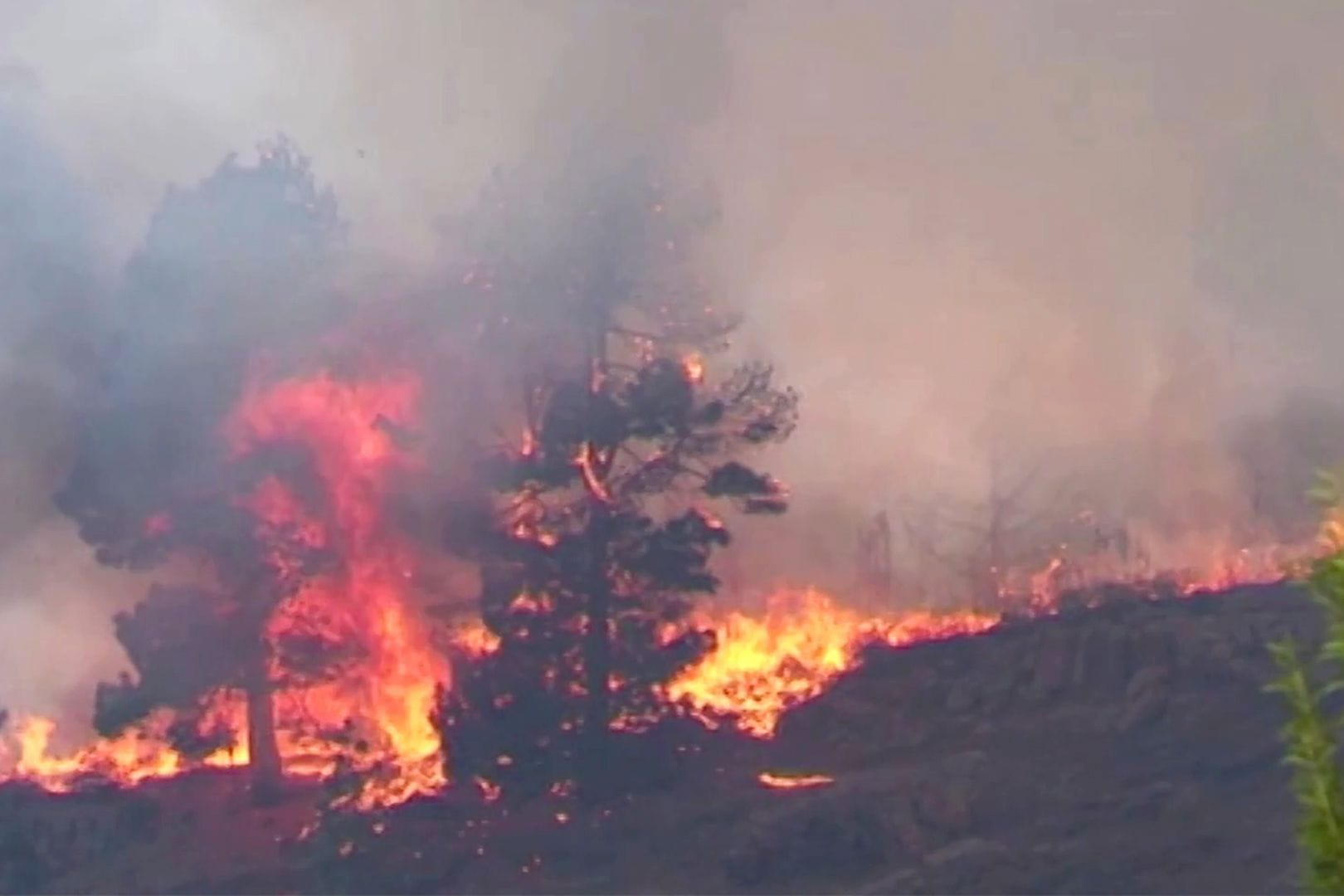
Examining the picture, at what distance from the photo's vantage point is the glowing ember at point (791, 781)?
23.9 metres

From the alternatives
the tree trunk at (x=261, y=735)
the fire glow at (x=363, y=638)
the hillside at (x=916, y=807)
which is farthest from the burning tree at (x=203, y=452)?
the hillside at (x=916, y=807)

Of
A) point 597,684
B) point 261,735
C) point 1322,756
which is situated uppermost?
point 261,735

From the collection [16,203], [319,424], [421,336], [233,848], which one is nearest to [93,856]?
[233,848]

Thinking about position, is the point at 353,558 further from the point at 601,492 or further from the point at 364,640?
the point at 601,492

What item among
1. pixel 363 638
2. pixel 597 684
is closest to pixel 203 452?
pixel 363 638

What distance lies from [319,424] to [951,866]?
993 cm

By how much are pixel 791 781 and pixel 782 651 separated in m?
2.75

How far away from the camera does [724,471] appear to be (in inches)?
989

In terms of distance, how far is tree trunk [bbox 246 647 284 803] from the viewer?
25.4 m

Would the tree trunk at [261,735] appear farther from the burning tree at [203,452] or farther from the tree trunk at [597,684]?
the tree trunk at [597,684]

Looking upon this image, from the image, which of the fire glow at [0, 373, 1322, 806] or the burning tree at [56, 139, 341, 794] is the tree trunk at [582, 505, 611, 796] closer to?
the fire glow at [0, 373, 1322, 806]

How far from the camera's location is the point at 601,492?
25.1 m

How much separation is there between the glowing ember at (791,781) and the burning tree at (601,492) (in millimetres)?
1530

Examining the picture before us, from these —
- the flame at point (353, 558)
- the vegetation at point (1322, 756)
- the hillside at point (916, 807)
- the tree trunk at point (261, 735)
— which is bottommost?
the vegetation at point (1322, 756)
